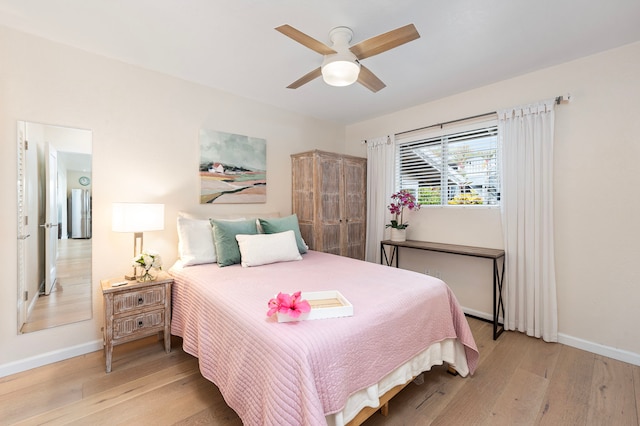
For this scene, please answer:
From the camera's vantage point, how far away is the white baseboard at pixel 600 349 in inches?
88.4

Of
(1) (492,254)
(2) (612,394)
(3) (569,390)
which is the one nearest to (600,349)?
(2) (612,394)

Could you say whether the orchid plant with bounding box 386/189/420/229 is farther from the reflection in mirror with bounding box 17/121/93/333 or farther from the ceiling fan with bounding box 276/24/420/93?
the reflection in mirror with bounding box 17/121/93/333

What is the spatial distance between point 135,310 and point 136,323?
0.11m

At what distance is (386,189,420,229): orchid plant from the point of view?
3537 millimetres

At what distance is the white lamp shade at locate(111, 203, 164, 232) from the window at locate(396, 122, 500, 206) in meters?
3.00

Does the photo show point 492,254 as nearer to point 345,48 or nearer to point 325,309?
point 325,309

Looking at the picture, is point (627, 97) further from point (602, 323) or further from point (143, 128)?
point (143, 128)

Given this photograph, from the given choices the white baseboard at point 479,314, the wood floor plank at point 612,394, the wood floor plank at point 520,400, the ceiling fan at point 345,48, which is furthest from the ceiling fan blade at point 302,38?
the white baseboard at point 479,314

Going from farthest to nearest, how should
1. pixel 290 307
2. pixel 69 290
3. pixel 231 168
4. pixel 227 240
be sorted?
pixel 231 168
pixel 227 240
pixel 69 290
pixel 290 307

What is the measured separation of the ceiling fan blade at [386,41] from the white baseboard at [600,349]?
2927 mm

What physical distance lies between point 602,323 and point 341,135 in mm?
3752

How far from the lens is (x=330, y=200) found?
12.1 feet

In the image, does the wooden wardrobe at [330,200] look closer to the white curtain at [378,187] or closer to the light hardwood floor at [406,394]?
the white curtain at [378,187]

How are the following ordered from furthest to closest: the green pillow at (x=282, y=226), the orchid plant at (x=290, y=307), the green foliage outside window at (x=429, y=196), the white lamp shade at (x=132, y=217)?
the green foliage outside window at (x=429, y=196), the green pillow at (x=282, y=226), the white lamp shade at (x=132, y=217), the orchid plant at (x=290, y=307)
